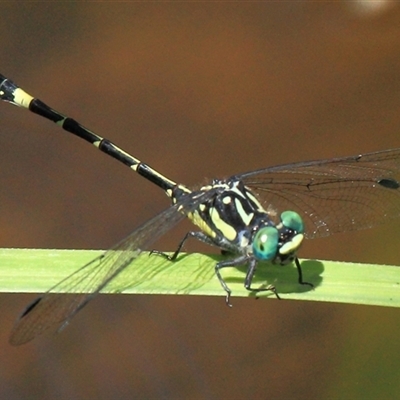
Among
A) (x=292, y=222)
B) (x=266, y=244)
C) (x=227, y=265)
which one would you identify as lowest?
(x=227, y=265)

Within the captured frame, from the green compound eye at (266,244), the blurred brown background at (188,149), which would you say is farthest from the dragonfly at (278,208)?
the blurred brown background at (188,149)

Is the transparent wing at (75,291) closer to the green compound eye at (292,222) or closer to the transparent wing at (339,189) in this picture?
the green compound eye at (292,222)

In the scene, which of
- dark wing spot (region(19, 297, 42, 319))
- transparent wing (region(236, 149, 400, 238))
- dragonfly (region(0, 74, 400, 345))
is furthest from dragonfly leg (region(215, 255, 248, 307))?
dark wing spot (region(19, 297, 42, 319))

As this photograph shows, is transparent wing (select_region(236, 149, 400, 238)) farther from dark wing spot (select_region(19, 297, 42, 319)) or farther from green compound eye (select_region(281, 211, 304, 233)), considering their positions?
dark wing spot (select_region(19, 297, 42, 319))

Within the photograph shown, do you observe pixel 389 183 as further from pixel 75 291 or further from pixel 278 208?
pixel 75 291

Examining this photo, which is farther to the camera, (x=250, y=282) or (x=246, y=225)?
(x=246, y=225)

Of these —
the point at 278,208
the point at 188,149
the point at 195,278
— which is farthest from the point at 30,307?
the point at 188,149

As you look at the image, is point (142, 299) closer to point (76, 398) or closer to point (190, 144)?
point (76, 398)
